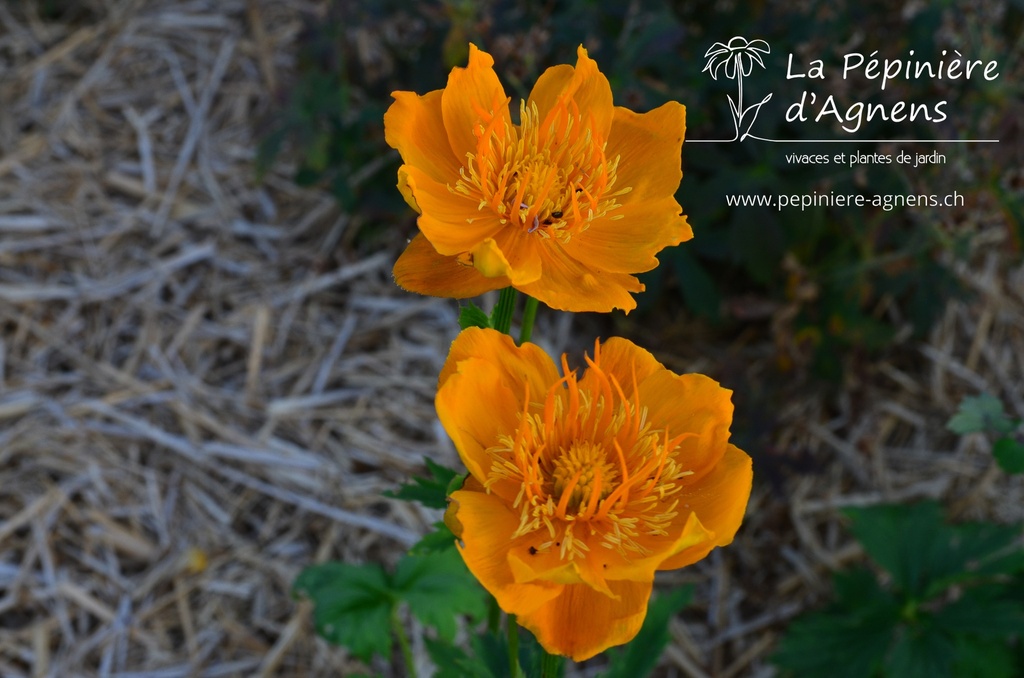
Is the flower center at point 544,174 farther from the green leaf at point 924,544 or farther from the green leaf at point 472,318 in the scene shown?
the green leaf at point 924,544

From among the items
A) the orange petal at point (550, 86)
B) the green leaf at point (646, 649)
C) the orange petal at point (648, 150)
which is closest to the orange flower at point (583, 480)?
the orange petal at point (648, 150)

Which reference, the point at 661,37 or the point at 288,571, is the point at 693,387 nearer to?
the point at 661,37

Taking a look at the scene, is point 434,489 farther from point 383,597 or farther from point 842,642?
point 842,642

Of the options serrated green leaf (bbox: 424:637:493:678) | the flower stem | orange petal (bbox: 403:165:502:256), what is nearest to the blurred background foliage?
orange petal (bbox: 403:165:502:256)

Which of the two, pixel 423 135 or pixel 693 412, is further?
pixel 423 135

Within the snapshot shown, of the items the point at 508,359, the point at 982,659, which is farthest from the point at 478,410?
the point at 982,659

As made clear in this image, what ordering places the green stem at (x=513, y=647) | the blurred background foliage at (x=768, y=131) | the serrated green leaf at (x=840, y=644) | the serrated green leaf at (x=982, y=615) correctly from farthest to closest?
the blurred background foliage at (x=768, y=131)
the serrated green leaf at (x=840, y=644)
the serrated green leaf at (x=982, y=615)
the green stem at (x=513, y=647)

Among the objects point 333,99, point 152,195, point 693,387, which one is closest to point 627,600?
point 693,387
